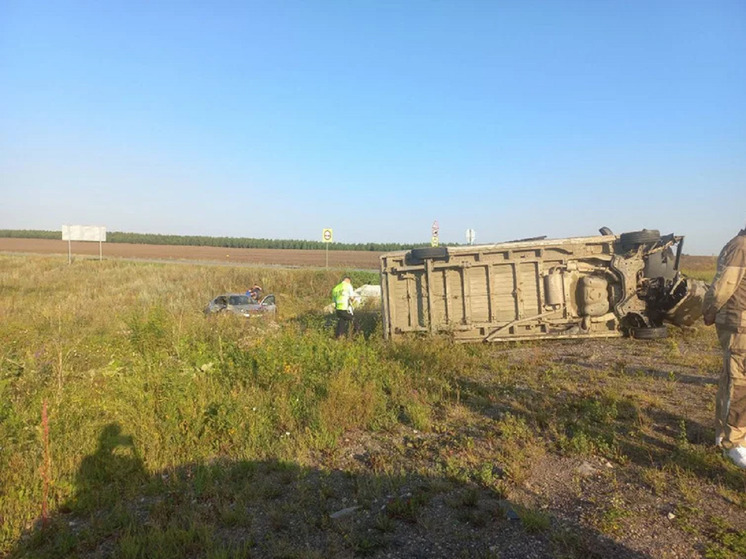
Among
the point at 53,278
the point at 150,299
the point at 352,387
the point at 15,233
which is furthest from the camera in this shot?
the point at 15,233

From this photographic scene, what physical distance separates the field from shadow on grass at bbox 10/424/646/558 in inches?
0.6

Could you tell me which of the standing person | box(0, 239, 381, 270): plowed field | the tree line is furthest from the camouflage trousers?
the tree line

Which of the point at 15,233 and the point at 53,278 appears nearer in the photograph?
the point at 53,278

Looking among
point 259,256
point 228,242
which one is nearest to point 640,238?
point 259,256

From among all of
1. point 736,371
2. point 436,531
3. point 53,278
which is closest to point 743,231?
point 736,371

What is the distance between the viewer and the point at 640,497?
11.4 feet

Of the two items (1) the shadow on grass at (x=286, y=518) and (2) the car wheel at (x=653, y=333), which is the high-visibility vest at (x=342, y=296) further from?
(1) the shadow on grass at (x=286, y=518)

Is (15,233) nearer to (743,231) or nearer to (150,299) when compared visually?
(150,299)

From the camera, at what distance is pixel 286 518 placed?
3.49m

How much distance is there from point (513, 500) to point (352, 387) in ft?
8.45

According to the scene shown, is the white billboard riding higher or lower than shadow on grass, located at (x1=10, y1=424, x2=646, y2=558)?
higher

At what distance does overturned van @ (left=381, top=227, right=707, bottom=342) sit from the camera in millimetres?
9273

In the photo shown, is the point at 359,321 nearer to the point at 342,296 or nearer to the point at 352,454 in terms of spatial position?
the point at 342,296

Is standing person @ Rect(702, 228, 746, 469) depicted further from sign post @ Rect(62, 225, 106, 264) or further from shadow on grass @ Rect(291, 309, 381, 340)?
sign post @ Rect(62, 225, 106, 264)
